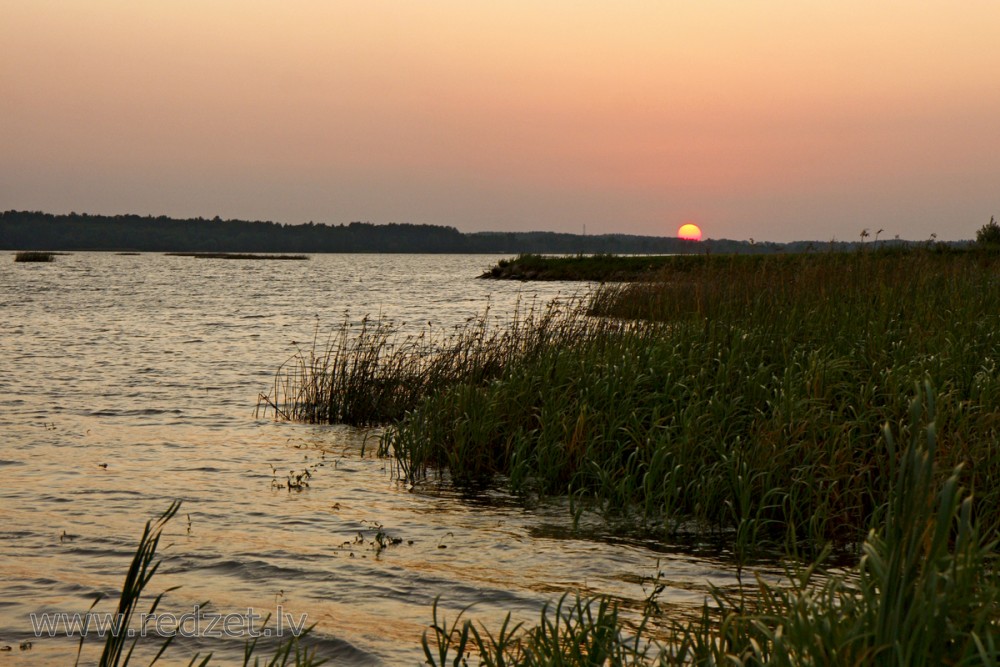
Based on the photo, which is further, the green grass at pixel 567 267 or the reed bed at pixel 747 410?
the green grass at pixel 567 267

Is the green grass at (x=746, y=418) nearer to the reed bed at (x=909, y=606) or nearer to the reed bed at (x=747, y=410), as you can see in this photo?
the reed bed at (x=747, y=410)

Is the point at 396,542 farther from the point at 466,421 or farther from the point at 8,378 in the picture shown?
the point at 8,378

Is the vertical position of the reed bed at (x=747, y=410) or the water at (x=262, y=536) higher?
the reed bed at (x=747, y=410)

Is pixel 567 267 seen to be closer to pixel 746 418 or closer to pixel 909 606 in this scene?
pixel 746 418

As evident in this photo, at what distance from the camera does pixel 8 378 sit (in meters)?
21.1

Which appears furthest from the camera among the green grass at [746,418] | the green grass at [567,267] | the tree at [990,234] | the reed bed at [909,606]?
the green grass at [567,267]

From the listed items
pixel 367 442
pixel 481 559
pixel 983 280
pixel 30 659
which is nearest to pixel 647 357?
pixel 481 559

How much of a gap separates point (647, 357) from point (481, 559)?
395 centimetres

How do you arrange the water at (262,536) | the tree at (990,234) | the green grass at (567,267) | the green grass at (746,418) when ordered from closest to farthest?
the water at (262,536)
the green grass at (746,418)
the tree at (990,234)
the green grass at (567,267)

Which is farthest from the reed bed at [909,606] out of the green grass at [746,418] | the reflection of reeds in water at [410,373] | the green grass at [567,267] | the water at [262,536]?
the green grass at [567,267]

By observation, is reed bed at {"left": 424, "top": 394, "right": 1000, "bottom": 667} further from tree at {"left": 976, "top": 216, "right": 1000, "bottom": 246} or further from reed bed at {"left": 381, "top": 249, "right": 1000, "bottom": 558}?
tree at {"left": 976, "top": 216, "right": 1000, "bottom": 246}

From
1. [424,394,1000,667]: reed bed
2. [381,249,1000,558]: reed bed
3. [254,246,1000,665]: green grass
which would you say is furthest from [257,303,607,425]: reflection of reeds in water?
[424,394,1000,667]: reed bed

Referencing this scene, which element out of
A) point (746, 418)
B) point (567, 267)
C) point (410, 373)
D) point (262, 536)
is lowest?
point (262, 536)

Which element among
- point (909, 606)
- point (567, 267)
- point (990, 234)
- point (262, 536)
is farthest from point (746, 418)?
point (567, 267)
